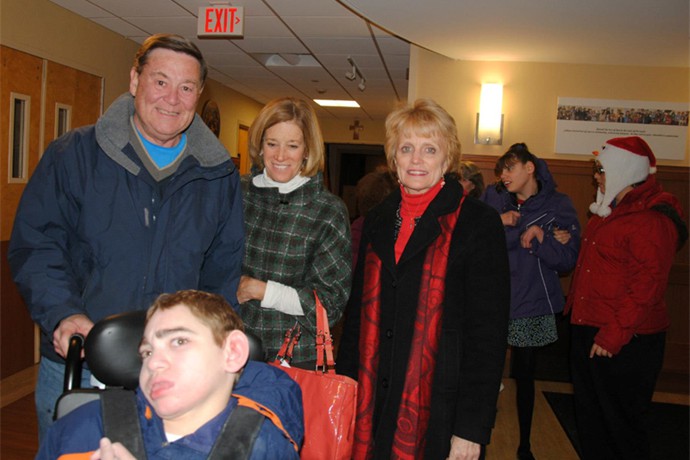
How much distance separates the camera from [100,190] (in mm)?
1646

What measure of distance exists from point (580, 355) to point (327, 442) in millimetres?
1928

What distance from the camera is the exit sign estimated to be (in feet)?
15.4

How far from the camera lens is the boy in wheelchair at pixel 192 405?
1194 millimetres

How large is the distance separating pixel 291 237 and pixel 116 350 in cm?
86

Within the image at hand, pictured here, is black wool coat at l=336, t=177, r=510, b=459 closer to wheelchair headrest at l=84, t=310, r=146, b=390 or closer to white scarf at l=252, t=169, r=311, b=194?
white scarf at l=252, t=169, r=311, b=194

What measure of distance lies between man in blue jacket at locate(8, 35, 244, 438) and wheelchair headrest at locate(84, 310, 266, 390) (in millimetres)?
214

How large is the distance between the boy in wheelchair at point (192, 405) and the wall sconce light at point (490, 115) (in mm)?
4658

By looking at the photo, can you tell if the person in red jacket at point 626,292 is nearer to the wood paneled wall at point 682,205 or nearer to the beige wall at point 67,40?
the wood paneled wall at point 682,205

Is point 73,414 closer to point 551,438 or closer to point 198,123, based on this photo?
point 198,123

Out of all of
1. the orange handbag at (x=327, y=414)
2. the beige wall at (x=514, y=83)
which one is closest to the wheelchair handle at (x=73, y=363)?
the orange handbag at (x=327, y=414)

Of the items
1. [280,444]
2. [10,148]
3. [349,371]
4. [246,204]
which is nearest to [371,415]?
[349,371]

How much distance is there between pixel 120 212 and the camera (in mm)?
1652

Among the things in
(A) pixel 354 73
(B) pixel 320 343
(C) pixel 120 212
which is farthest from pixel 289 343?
(A) pixel 354 73

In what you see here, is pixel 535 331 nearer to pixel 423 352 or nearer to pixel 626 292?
pixel 626 292
